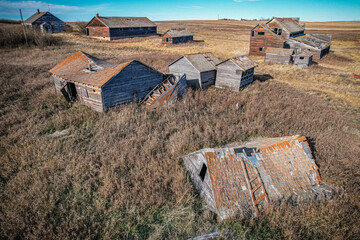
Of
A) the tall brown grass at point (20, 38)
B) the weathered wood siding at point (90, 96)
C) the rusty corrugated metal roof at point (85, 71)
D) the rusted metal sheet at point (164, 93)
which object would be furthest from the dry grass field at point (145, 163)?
the tall brown grass at point (20, 38)

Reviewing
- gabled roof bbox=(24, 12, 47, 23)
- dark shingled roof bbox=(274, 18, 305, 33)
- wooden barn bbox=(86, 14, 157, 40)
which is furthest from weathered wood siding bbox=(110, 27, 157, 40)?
dark shingled roof bbox=(274, 18, 305, 33)

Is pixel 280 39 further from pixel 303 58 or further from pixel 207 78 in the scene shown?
pixel 207 78

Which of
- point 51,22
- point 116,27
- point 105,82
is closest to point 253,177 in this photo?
point 105,82

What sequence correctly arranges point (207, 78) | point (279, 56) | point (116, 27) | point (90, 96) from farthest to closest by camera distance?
1. point (116, 27)
2. point (279, 56)
3. point (207, 78)
4. point (90, 96)

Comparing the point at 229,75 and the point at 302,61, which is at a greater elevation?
the point at 302,61

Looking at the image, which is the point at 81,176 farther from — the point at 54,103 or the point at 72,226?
the point at 54,103

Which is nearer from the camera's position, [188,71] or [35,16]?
[188,71]

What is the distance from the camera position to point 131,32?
160 ft

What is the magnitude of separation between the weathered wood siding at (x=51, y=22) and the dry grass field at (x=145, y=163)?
153ft

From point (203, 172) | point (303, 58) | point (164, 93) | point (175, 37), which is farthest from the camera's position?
point (175, 37)

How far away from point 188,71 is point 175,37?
30.1 m

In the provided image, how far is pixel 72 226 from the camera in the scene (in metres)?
4.57

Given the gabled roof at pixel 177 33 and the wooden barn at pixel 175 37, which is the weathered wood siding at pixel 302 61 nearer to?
the wooden barn at pixel 175 37

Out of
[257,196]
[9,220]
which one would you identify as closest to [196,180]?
[257,196]
